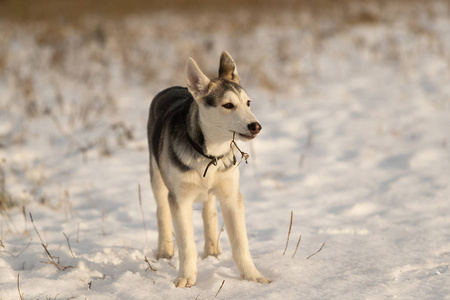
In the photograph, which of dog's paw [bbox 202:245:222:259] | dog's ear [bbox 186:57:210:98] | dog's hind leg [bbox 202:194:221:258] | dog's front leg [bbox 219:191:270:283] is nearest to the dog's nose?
dog's ear [bbox 186:57:210:98]

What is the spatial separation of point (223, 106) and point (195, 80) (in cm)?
35

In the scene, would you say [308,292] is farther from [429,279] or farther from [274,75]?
[274,75]

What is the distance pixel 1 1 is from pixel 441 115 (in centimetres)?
2036

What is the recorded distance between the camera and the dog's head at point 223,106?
3064mm

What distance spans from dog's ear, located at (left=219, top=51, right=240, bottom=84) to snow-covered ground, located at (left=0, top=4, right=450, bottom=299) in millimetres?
1492

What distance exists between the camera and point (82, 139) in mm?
7504

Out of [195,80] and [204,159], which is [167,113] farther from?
[204,159]

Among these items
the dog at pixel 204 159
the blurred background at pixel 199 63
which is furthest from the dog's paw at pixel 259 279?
the blurred background at pixel 199 63

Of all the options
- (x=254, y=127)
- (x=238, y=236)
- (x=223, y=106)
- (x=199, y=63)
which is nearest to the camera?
(x=254, y=127)

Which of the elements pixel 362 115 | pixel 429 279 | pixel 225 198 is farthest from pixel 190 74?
pixel 362 115

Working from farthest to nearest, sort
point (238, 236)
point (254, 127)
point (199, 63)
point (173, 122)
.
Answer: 1. point (199, 63)
2. point (173, 122)
3. point (238, 236)
4. point (254, 127)

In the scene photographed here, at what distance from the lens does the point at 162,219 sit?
4.00m

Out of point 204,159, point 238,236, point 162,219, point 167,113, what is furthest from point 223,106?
point 162,219

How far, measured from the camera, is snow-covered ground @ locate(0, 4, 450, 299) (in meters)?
3.47
